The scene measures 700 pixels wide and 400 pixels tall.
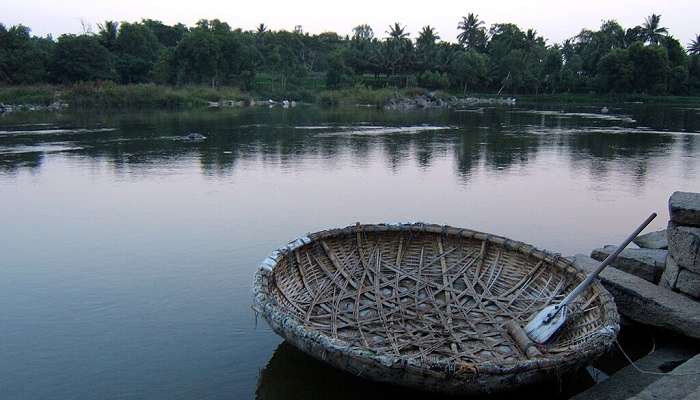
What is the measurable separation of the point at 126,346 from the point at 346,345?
257 centimetres

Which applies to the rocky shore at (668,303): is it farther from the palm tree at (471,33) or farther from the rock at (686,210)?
the palm tree at (471,33)

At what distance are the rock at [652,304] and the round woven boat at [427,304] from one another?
0.50 meters

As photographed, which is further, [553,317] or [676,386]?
[553,317]

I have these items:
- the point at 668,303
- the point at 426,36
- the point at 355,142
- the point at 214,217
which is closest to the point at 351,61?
the point at 426,36

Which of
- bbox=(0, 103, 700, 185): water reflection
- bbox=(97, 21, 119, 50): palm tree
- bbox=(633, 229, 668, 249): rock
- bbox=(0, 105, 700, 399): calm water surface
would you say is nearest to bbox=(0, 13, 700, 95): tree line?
bbox=(97, 21, 119, 50): palm tree

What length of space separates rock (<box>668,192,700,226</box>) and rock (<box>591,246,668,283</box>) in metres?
0.77

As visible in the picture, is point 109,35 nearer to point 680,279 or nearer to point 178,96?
point 178,96

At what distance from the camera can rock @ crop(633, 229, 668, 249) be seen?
7354 millimetres

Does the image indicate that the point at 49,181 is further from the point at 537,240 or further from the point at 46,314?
the point at 537,240

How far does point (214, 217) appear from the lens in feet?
33.1

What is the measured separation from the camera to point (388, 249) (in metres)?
6.57

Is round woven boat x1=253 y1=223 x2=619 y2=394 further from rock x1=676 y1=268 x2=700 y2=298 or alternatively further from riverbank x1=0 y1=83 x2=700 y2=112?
riverbank x1=0 y1=83 x2=700 y2=112

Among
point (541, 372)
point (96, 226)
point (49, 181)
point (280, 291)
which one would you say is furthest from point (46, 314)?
point (49, 181)

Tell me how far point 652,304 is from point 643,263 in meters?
1.12
